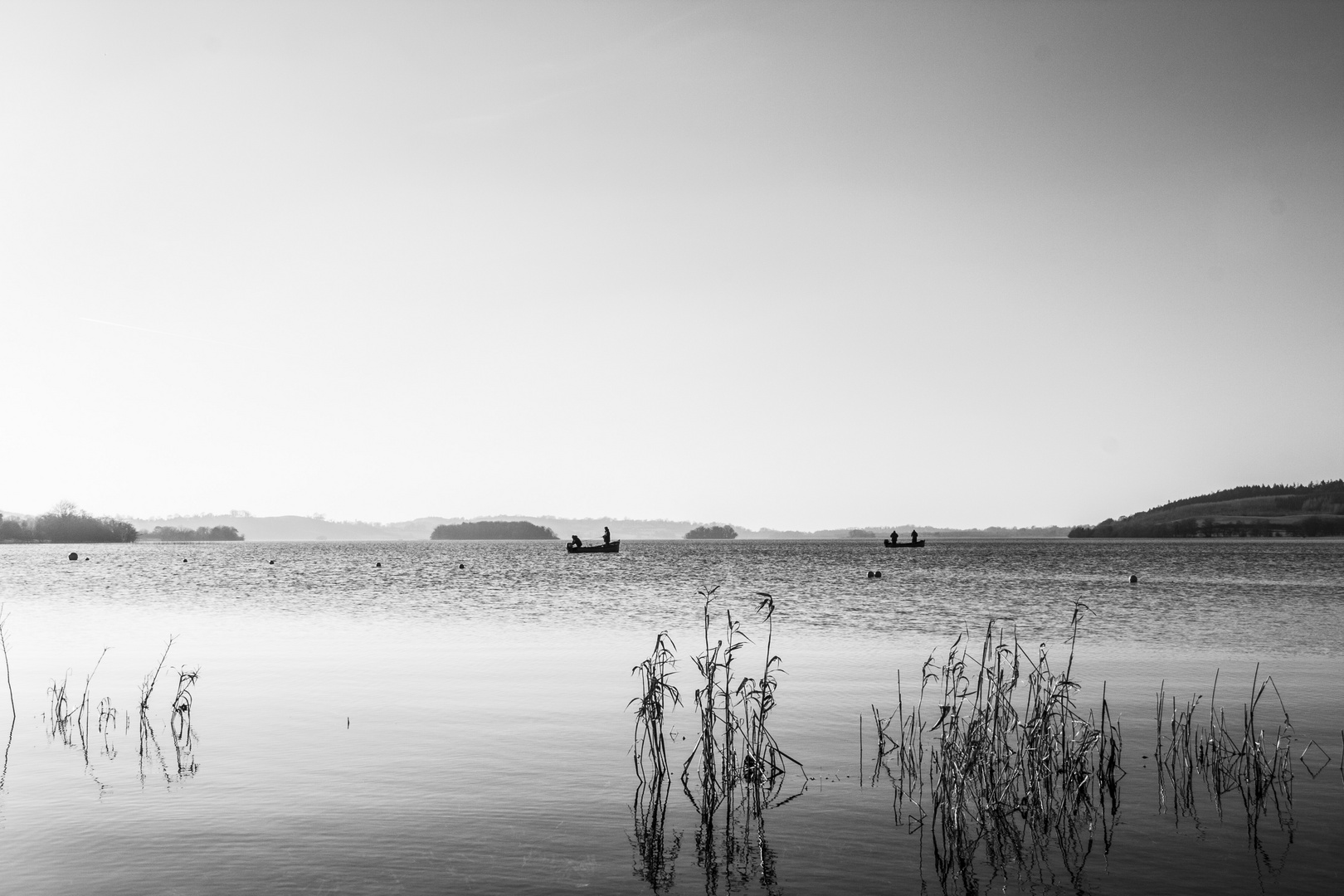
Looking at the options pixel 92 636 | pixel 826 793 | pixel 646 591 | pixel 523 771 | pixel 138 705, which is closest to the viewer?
pixel 826 793

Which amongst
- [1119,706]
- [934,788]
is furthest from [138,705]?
[1119,706]

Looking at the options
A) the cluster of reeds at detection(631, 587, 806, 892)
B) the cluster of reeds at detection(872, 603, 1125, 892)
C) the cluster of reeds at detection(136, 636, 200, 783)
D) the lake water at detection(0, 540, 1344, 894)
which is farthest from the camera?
the cluster of reeds at detection(136, 636, 200, 783)

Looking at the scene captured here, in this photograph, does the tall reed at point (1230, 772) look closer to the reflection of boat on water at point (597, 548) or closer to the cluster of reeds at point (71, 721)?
the cluster of reeds at point (71, 721)

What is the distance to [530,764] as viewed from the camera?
14.5 meters

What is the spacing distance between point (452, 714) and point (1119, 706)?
13.3 meters

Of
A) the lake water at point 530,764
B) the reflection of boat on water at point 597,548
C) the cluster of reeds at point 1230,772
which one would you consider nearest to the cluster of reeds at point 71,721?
the lake water at point 530,764

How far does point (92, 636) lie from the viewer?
32.3 m

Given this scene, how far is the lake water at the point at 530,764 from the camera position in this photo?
9914mm

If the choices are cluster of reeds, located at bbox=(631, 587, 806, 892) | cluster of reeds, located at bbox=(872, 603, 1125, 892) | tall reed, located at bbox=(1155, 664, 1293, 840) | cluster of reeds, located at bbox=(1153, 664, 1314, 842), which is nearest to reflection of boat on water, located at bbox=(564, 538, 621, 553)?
cluster of reeds, located at bbox=(631, 587, 806, 892)

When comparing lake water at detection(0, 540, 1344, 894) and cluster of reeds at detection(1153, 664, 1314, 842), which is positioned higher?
cluster of reeds at detection(1153, 664, 1314, 842)

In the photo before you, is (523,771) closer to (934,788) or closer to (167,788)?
(167,788)

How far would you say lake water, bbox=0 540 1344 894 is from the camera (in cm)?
991

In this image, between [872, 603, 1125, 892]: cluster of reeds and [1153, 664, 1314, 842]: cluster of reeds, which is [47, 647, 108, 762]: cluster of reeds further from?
[1153, 664, 1314, 842]: cluster of reeds

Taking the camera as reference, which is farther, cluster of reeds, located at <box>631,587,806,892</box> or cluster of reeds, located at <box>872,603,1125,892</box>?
cluster of reeds, located at <box>872,603,1125,892</box>
